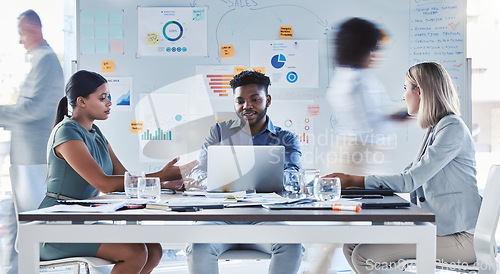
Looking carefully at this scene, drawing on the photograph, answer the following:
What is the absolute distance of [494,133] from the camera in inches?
159

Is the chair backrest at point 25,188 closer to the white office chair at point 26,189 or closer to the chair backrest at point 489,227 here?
the white office chair at point 26,189

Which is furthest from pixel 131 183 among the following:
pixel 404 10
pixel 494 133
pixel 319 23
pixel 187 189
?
pixel 494 133

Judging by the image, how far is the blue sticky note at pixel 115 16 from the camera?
3691 millimetres

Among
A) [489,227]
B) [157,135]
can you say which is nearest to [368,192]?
[489,227]

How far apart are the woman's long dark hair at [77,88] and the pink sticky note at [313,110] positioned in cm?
158

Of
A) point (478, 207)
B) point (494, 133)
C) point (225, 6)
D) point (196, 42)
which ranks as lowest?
point (478, 207)

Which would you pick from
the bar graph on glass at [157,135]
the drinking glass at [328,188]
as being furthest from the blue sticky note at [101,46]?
the drinking glass at [328,188]

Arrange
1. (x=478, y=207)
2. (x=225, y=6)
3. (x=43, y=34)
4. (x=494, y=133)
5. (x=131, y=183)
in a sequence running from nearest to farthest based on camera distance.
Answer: (x=131, y=183)
(x=478, y=207)
(x=43, y=34)
(x=225, y=6)
(x=494, y=133)

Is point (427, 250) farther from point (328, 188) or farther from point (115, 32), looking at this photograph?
point (115, 32)

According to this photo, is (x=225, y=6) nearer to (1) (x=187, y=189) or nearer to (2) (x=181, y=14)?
(2) (x=181, y=14)

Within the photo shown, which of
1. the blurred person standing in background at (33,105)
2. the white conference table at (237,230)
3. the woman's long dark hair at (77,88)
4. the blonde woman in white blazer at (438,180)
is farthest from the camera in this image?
the blurred person standing in background at (33,105)

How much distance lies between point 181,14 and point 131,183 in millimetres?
2005

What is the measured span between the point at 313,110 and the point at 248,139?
2.46ft

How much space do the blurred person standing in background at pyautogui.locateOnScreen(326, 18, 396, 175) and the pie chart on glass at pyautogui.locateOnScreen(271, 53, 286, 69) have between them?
37 cm
